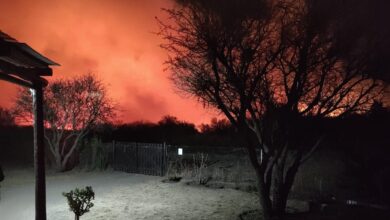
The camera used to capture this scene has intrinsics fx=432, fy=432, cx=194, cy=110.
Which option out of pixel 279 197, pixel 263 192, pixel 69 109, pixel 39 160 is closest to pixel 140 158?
pixel 69 109

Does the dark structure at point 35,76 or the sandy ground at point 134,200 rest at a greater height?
the dark structure at point 35,76

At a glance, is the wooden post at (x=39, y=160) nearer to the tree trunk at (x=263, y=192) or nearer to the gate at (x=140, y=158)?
the tree trunk at (x=263, y=192)

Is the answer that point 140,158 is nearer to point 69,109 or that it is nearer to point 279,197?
point 69,109

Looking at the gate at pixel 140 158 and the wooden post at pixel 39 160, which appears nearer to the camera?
the wooden post at pixel 39 160

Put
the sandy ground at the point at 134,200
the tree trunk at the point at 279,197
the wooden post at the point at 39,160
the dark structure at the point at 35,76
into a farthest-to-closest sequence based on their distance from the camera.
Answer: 1. the sandy ground at the point at 134,200
2. the tree trunk at the point at 279,197
3. the wooden post at the point at 39,160
4. the dark structure at the point at 35,76

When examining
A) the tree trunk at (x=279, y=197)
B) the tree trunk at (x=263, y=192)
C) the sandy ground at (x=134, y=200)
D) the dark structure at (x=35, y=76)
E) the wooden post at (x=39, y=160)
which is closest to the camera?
the dark structure at (x=35, y=76)

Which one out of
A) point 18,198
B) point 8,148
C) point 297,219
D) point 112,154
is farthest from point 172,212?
point 8,148

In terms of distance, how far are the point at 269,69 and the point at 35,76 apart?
5.43 metres

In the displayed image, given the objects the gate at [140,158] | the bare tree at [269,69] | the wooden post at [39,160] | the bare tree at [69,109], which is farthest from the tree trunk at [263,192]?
the bare tree at [69,109]

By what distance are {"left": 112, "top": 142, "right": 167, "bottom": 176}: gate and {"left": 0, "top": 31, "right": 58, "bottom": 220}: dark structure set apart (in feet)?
38.0

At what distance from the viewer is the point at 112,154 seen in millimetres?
23359

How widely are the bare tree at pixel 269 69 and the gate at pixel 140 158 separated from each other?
31.0 feet

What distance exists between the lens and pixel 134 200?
13.4 metres

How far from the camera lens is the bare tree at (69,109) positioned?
2281 centimetres
